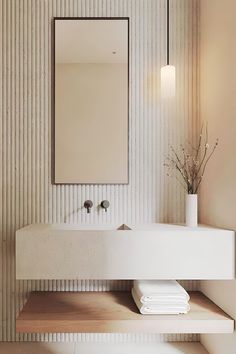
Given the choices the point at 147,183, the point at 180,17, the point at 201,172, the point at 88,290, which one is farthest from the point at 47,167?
the point at 180,17

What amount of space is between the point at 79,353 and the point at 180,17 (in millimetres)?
2024

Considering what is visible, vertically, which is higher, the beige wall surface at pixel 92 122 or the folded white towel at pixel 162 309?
the beige wall surface at pixel 92 122

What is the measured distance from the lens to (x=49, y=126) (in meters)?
2.07

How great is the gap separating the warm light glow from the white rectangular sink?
81 centimetres

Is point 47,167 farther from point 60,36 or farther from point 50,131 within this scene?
point 60,36

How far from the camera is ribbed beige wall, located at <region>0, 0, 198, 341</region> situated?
6.75ft

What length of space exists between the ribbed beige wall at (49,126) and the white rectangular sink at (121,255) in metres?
0.45

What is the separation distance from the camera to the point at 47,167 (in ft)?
6.77

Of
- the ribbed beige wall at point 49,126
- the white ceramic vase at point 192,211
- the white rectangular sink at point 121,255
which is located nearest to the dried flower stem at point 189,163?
the ribbed beige wall at point 49,126

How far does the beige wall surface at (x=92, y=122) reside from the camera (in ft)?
6.77

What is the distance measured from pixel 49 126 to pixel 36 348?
127 cm

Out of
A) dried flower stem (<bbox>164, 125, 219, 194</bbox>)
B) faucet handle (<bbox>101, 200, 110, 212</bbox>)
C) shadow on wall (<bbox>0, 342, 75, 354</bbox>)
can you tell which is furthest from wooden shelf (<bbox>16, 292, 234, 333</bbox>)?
dried flower stem (<bbox>164, 125, 219, 194</bbox>)

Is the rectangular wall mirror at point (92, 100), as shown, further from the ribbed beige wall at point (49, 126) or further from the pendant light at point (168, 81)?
the pendant light at point (168, 81)

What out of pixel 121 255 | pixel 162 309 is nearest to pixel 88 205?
pixel 121 255
